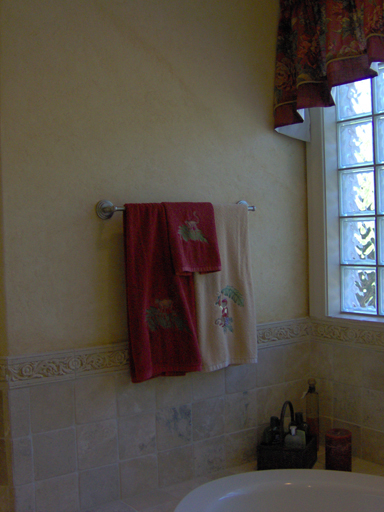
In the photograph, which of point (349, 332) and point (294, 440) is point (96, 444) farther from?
point (349, 332)

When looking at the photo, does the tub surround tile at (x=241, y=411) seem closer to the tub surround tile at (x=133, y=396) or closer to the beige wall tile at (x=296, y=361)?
the beige wall tile at (x=296, y=361)

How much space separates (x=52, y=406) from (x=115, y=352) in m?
0.28

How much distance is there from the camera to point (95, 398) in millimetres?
1708

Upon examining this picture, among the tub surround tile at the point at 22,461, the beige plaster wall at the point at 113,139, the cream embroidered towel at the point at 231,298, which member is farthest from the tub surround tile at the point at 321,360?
the tub surround tile at the point at 22,461

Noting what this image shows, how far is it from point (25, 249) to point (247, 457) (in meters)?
1.28

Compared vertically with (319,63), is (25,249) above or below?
below

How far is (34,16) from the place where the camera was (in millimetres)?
1611

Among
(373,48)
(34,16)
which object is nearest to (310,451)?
(373,48)

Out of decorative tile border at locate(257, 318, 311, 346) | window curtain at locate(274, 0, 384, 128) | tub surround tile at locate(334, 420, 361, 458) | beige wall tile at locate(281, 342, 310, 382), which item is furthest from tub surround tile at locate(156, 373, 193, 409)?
window curtain at locate(274, 0, 384, 128)

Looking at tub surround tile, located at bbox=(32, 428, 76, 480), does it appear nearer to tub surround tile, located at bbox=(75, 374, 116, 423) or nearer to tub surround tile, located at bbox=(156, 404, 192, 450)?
tub surround tile, located at bbox=(75, 374, 116, 423)

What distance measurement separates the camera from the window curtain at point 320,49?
1.81 m

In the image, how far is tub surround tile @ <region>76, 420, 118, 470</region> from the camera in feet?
5.51

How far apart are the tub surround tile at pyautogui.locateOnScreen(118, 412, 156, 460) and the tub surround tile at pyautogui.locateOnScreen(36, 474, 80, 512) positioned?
19 cm

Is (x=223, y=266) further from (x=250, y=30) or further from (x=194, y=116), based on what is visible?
(x=250, y=30)
